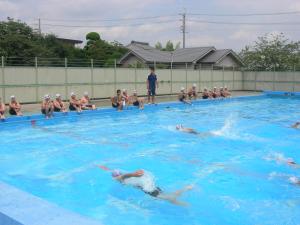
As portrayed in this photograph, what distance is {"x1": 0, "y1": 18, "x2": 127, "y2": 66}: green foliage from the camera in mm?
27188

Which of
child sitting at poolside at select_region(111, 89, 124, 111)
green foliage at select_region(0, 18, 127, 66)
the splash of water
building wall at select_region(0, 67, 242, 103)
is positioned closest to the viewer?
the splash of water

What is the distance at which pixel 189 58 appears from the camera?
37469 mm

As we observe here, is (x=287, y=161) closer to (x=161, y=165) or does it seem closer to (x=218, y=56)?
(x=161, y=165)

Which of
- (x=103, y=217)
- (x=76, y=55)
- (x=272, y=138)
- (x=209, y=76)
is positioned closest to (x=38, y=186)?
(x=103, y=217)

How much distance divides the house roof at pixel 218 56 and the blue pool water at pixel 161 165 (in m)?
20.8

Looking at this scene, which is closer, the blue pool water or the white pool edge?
the white pool edge

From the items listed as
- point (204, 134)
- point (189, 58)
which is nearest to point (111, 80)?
point (204, 134)

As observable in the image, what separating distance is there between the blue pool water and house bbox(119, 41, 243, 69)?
67.5ft

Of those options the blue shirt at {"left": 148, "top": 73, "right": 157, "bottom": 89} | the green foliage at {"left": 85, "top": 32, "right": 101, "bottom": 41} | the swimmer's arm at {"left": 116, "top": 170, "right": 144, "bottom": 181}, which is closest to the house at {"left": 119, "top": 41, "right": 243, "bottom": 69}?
the green foliage at {"left": 85, "top": 32, "right": 101, "bottom": 41}

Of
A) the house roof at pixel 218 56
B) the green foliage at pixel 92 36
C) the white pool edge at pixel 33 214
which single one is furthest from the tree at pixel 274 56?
the white pool edge at pixel 33 214

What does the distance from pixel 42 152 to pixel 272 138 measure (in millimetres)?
6989

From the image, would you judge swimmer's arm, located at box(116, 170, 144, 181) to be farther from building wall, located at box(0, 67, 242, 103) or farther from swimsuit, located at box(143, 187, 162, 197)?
building wall, located at box(0, 67, 242, 103)

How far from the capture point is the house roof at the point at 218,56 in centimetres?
3739

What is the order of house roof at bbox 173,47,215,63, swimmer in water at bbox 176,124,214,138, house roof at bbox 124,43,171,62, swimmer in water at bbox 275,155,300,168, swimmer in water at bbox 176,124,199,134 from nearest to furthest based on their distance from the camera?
1. swimmer in water at bbox 275,155,300,168
2. swimmer in water at bbox 176,124,214,138
3. swimmer in water at bbox 176,124,199,134
4. house roof at bbox 173,47,215,63
5. house roof at bbox 124,43,171,62
